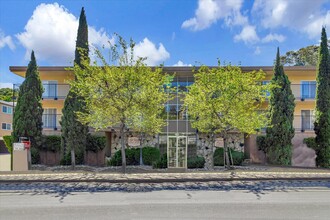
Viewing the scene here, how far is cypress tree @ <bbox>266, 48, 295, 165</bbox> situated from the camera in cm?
1994

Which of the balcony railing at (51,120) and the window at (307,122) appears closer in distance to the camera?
the balcony railing at (51,120)

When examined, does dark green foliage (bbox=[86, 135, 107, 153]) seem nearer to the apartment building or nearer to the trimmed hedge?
the trimmed hedge

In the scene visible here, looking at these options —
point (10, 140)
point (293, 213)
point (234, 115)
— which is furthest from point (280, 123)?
point (10, 140)

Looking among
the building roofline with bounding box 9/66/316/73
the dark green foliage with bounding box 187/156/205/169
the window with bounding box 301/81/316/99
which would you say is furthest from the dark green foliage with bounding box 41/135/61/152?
the window with bounding box 301/81/316/99

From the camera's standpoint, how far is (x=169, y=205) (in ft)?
27.6

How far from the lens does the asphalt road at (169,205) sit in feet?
24.1

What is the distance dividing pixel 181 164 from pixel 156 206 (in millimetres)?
8612

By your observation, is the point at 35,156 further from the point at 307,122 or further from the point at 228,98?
the point at 307,122

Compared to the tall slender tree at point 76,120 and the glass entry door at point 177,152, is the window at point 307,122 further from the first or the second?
the tall slender tree at point 76,120

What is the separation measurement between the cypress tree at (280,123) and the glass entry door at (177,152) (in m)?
7.05

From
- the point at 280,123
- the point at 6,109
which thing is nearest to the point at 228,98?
the point at 280,123

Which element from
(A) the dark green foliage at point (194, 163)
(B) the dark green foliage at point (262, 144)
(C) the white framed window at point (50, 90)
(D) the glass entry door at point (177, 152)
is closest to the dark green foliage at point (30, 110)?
(C) the white framed window at point (50, 90)

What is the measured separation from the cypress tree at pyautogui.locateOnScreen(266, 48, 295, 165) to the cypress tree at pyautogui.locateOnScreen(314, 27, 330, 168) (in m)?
2.01

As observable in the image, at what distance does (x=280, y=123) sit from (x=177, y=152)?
8.19 meters
